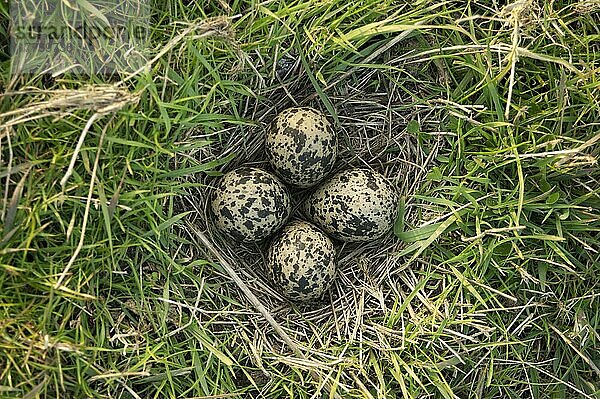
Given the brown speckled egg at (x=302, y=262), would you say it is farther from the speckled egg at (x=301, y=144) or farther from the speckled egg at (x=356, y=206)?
the speckled egg at (x=301, y=144)

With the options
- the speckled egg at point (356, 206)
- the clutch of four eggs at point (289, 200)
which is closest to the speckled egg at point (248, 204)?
the clutch of four eggs at point (289, 200)

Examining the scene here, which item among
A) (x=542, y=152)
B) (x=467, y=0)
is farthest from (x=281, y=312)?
(x=467, y=0)

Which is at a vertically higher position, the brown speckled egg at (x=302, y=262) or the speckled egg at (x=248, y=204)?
the speckled egg at (x=248, y=204)

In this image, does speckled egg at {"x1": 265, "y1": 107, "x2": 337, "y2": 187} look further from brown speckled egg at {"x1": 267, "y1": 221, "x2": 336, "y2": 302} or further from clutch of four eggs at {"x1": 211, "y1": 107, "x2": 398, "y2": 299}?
brown speckled egg at {"x1": 267, "y1": 221, "x2": 336, "y2": 302}

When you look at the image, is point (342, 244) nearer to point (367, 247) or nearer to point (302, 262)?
point (367, 247)

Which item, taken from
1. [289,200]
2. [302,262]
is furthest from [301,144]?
[302,262]

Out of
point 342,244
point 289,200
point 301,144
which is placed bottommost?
point 342,244

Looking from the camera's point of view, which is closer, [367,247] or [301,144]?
[301,144]
